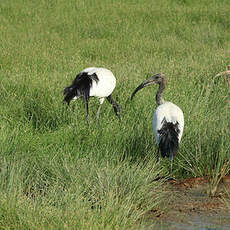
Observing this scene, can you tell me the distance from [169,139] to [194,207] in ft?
2.15

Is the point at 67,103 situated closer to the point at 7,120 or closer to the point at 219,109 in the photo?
the point at 7,120

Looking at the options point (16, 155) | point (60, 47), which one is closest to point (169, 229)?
point (16, 155)

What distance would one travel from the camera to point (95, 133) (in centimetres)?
551

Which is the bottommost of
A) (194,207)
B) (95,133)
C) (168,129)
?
(194,207)

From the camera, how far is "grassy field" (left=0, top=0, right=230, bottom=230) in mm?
3754

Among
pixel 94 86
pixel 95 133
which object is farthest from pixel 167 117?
pixel 94 86

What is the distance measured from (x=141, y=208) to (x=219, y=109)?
216 cm

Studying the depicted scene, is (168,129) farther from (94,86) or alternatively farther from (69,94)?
(94,86)

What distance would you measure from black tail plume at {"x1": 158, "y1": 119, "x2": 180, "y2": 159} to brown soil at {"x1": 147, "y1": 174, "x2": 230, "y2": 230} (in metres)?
0.33

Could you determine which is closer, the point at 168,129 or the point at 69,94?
the point at 168,129

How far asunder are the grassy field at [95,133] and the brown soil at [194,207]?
0.11 meters

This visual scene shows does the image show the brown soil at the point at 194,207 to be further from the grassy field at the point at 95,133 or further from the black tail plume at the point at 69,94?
the black tail plume at the point at 69,94

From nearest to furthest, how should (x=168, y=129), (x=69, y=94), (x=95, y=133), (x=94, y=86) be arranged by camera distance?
(x=168, y=129), (x=95, y=133), (x=69, y=94), (x=94, y=86)

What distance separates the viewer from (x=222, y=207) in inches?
175
